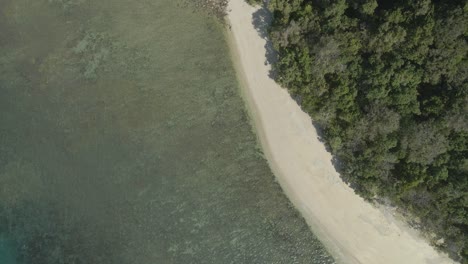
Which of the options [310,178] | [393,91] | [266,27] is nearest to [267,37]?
[266,27]

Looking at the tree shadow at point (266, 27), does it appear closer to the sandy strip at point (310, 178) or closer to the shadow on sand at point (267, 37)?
the shadow on sand at point (267, 37)

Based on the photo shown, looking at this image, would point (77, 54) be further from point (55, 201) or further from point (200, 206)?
point (200, 206)

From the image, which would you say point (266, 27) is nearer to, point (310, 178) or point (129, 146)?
point (310, 178)

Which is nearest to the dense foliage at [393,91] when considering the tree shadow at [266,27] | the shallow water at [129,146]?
the tree shadow at [266,27]

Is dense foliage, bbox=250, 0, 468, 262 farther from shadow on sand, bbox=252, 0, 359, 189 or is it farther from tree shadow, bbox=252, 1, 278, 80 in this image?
tree shadow, bbox=252, 1, 278, 80

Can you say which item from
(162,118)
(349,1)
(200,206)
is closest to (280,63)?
(349,1)

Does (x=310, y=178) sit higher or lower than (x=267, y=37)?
lower
